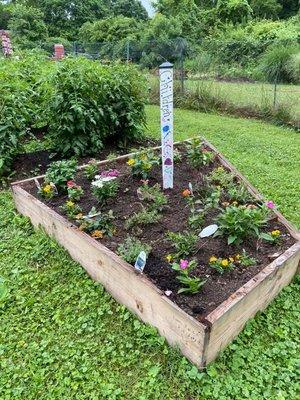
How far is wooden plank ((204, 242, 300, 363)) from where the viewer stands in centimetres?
162

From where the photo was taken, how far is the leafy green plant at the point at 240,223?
7.18 feet

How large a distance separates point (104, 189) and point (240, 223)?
1.10 metres

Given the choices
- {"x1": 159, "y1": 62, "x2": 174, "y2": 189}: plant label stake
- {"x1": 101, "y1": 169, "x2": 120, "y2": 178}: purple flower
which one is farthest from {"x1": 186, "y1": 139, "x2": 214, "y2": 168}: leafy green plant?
{"x1": 101, "y1": 169, "x2": 120, "y2": 178}: purple flower

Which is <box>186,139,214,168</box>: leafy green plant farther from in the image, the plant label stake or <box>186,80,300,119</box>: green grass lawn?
<box>186,80,300,119</box>: green grass lawn

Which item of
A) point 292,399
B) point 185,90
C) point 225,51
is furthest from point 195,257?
point 225,51

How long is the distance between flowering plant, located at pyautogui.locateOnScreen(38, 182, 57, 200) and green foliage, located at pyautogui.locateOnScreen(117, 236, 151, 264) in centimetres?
95

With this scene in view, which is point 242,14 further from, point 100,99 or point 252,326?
point 252,326

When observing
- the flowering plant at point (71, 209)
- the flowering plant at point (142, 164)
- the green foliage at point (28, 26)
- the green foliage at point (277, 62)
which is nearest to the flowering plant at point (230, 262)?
the flowering plant at point (71, 209)

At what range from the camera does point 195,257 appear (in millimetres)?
2123

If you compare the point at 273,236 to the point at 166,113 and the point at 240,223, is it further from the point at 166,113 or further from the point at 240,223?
the point at 166,113

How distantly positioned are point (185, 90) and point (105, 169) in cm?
476

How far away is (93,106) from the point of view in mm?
3844

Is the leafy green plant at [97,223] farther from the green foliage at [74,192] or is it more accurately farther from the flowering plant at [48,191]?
the flowering plant at [48,191]

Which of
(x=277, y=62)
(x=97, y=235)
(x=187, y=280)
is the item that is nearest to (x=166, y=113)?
(x=97, y=235)
